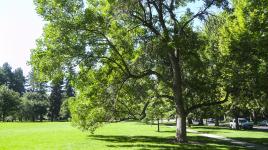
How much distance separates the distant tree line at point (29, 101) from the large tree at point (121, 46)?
5680cm

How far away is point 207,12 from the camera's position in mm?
27891

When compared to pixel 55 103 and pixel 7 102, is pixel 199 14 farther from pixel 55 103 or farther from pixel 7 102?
pixel 55 103

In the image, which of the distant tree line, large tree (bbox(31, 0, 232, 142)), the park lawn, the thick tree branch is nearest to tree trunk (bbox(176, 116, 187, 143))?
large tree (bbox(31, 0, 232, 142))

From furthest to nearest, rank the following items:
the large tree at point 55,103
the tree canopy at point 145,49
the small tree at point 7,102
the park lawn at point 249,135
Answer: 1. the large tree at point 55,103
2. the small tree at point 7,102
3. the park lawn at point 249,135
4. the tree canopy at point 145,49

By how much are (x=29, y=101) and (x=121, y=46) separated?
84552 mm

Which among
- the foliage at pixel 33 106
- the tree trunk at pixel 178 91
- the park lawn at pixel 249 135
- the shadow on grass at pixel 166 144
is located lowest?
the shadow on grass at pixel 166 144

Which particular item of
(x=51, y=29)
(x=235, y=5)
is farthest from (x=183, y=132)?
(x=51, y=29)

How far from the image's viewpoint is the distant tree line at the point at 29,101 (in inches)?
3780

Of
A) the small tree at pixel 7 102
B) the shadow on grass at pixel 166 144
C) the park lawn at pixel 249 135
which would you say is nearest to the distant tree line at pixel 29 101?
the small tree at pixel 7 102

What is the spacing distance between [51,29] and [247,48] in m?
12.6

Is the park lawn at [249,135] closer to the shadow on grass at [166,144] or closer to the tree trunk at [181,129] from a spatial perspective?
the shadow on grass at [166,144]

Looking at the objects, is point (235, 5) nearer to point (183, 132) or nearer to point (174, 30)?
point (174, 30)

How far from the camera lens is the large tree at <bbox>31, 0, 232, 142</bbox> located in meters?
26.5

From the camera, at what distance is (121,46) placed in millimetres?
29266
